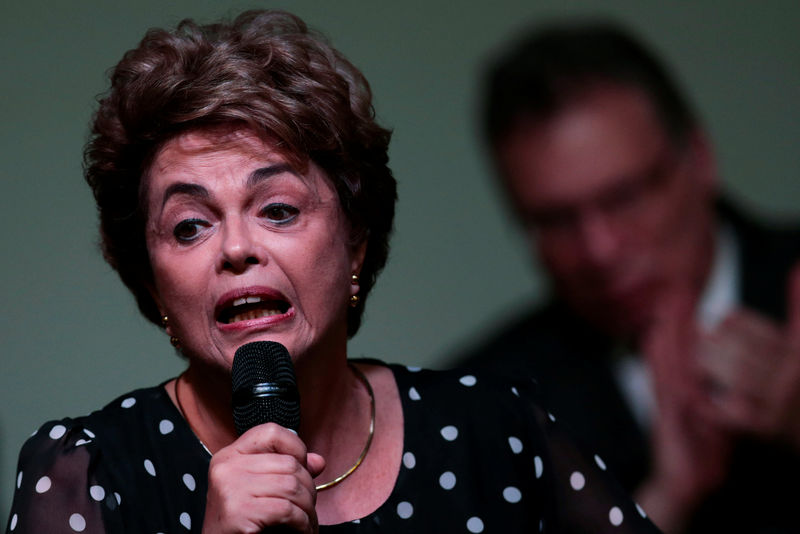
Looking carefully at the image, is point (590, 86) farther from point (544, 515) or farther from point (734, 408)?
point (544, 515)

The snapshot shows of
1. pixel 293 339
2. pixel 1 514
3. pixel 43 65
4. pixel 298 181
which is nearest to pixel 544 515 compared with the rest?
pixel 293 339

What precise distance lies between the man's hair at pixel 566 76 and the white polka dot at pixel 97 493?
1834mm

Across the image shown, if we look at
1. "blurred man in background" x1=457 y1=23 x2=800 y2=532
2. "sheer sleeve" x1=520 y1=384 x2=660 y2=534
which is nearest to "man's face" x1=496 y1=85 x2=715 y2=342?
"blurred man in background" x1=457 y1=23 x2=800 y2=532

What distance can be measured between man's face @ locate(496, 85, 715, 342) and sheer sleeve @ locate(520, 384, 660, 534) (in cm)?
123

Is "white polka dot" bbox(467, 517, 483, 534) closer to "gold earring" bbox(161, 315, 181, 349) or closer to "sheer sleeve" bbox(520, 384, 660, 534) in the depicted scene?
"sheer sleeve" bbox(520, 384, 660, 534)

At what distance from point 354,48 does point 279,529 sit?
6.93ft

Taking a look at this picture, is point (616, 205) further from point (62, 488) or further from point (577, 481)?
point (62, 488)

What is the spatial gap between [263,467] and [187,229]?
1.50ft

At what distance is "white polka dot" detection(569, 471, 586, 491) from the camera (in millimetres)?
1768

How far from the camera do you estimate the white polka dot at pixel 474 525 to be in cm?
171

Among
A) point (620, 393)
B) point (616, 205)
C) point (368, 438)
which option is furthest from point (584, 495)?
point (616, 205)

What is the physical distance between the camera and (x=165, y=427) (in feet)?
5.55

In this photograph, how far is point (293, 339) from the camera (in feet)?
4.99

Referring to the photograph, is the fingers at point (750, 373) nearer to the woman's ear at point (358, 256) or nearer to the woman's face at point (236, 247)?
the woman's ear at point (358, 256)
